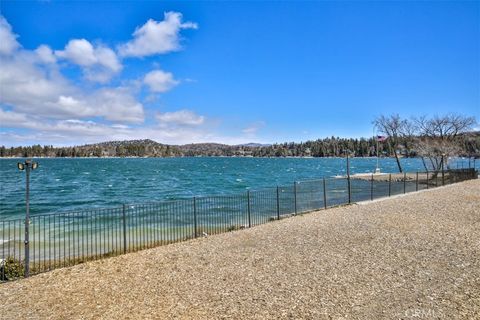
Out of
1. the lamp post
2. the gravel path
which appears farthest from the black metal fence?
the gravel path

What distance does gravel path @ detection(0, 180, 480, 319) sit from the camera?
6496 mm

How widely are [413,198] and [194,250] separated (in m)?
16.9

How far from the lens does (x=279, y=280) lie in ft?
26.3

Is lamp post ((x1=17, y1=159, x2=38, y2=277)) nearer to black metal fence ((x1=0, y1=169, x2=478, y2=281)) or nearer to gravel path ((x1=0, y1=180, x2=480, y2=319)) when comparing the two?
black metal fence ((x1=0, y1=169, x2=478, y2=281))

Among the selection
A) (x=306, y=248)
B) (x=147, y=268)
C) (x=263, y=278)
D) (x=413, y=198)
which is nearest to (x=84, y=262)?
(x=147, y=268)

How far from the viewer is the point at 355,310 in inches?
249

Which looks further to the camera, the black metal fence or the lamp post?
the black metal fence

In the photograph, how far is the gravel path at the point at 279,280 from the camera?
21.3ft

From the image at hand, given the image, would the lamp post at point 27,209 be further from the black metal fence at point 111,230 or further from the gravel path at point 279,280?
the gravel path at point 279,280

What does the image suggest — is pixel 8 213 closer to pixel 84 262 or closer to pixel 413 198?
pixel 84 262

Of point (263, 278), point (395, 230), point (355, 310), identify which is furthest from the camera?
point (395, 230)

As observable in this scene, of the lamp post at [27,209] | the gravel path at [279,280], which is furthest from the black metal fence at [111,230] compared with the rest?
the gravel path at [279,280]

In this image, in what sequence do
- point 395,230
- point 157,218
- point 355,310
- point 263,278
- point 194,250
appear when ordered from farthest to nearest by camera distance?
point 157,218 → point 395,230 → point 194,250 → point 263,278 → point 355,310

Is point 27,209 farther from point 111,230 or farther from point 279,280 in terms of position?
point 111,230
